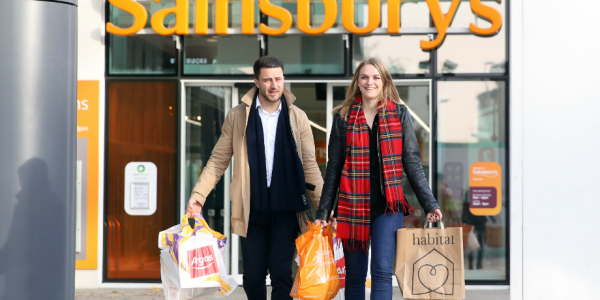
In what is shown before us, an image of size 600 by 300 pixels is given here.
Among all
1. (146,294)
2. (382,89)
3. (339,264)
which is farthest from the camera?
(146,294)

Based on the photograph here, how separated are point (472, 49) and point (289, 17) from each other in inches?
83.3

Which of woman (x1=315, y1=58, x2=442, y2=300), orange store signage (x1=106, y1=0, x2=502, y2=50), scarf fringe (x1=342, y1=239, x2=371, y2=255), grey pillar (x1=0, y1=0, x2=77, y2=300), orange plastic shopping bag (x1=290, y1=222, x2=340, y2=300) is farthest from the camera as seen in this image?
orange store signage (x1=106, y1=0, x2=502, y2=50)

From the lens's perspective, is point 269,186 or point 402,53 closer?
point 269,186

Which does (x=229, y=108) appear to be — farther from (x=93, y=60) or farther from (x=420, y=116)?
(x=420, y=116)

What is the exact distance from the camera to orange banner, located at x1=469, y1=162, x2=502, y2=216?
698 centimetres

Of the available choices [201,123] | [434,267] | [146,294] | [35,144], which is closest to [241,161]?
[434,267]

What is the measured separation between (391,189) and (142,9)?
4.49 m

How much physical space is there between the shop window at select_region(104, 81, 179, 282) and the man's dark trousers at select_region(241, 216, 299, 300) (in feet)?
10.5

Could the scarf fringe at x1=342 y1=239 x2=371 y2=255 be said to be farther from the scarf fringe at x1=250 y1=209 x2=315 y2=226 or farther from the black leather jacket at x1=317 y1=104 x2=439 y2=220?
the scarf fringe at x1=250 y1=209 x2=315 y2=226

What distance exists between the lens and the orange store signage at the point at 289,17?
22.3ft

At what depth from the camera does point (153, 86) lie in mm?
7172

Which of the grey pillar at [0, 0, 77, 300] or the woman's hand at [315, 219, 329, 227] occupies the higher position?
the grey pillar at [0, 0, 77, 300]

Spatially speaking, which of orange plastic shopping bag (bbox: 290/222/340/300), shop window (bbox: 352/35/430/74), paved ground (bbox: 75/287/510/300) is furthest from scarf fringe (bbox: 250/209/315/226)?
shop window (bbox: 352/35/430/74)
